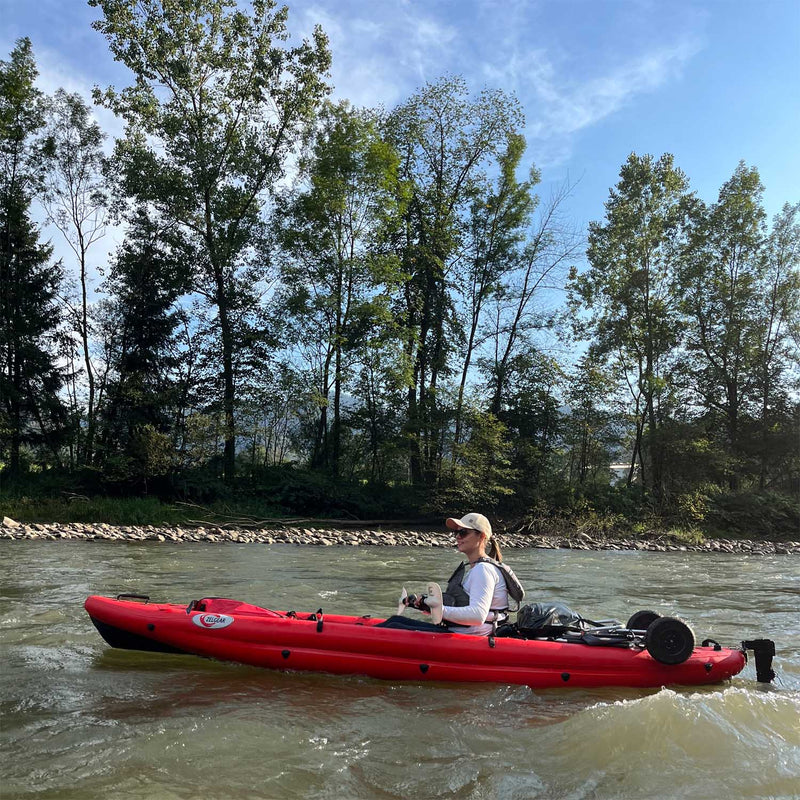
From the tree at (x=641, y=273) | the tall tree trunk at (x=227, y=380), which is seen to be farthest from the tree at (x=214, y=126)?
the tree at (x=641, y=273)

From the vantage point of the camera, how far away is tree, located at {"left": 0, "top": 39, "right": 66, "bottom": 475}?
15.1 m

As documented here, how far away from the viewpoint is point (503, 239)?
58.4 ft

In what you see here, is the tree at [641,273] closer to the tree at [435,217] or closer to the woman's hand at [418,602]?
the tree at [435,217]

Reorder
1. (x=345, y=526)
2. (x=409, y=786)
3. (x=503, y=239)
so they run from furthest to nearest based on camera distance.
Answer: (x=503, y=239), (x=345, y=526), (x=409, y=786)

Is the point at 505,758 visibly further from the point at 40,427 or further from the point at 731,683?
the point at 40,427

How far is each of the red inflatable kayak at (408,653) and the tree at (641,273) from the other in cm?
1524

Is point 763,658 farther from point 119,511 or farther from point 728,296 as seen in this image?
point 728,296

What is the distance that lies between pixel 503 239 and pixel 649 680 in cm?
1512

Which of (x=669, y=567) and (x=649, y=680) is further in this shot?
(x=669, y=567)

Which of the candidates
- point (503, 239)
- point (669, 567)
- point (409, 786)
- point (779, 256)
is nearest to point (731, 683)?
point (409, 786)

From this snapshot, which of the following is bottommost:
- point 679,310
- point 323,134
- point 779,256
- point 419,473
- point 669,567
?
point 669,567

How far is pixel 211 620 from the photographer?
4.16m

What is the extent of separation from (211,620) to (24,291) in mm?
14557

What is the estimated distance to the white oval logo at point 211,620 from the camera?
13.6ft
